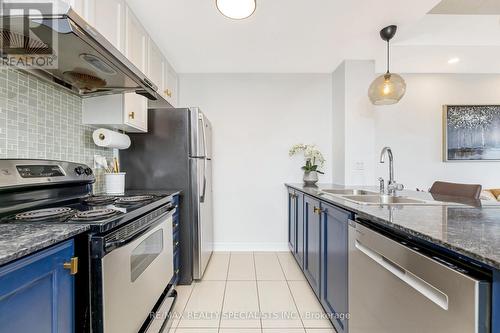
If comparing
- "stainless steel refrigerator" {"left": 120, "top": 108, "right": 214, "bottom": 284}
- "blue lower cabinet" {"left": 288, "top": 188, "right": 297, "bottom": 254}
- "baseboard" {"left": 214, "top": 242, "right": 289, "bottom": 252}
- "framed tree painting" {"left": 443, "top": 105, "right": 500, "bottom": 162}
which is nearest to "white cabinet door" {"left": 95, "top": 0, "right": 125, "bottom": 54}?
"stainless steel refrigerator" {"left": 120, "top": 108, "right": 214, "bottom": 284}

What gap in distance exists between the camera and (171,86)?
115 inches

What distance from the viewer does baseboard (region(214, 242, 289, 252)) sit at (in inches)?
126

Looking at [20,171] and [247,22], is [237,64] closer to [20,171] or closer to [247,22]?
[247,22]

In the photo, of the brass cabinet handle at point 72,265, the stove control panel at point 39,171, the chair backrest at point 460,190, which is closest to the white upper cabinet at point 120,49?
the stove control panel at point 39,171

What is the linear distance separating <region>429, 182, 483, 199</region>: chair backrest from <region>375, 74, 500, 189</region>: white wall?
3.86 ft

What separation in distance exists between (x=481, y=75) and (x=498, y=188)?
1.56 m

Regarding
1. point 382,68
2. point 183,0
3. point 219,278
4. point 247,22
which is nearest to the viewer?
point 183,0

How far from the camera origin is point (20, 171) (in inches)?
43.5

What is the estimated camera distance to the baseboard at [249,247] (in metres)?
3.20

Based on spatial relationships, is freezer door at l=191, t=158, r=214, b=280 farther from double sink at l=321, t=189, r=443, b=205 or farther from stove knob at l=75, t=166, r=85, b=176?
double sink at l=321, t=189, r=443, b=205

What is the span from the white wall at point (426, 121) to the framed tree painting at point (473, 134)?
10 centimetres

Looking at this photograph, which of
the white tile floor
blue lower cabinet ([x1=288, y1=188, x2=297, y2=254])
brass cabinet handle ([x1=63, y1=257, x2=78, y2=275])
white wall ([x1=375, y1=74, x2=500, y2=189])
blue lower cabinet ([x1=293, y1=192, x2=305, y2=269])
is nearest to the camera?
brass cabinet handle ([x1=63, y1=257, x2=78, y2=275])

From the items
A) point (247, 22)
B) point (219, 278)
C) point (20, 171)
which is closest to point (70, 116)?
point (20, 171)

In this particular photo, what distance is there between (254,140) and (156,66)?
56.8 inches
